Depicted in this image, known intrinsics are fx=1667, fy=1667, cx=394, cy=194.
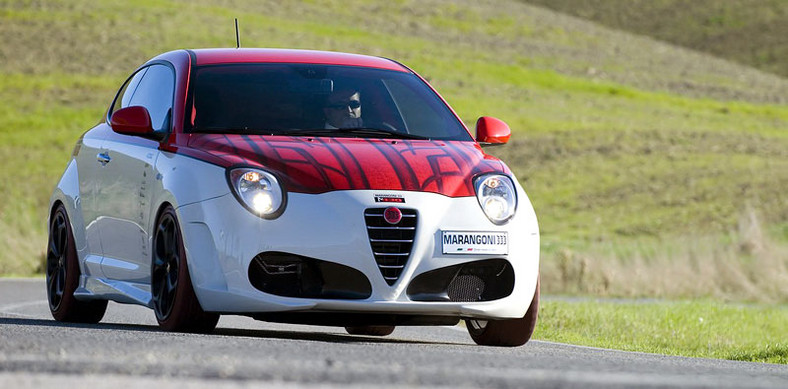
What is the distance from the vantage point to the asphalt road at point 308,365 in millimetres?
6152

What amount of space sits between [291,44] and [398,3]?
1854cm

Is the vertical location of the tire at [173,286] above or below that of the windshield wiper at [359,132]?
below

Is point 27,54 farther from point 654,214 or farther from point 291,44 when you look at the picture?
point 654,214

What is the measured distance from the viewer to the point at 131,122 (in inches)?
377

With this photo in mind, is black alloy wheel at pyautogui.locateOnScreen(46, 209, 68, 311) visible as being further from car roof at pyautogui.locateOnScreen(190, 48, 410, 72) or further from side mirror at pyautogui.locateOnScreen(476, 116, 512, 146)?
side mirror at pyautogui.locateOnScreen(476, 116, 512, 146)

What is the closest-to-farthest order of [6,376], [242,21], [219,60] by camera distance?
[6,376], [219,60], [242,21]

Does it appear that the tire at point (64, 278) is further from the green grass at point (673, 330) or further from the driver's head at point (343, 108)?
the green grass at point (673, 330)

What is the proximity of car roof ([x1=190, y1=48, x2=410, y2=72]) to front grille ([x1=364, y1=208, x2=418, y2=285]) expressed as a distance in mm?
1837

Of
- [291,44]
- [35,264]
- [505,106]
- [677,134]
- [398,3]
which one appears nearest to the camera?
[35,264]

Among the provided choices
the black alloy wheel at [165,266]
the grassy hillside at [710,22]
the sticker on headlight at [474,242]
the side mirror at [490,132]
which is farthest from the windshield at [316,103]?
the grassy hillside at [710,22]

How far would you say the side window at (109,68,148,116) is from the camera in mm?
11047

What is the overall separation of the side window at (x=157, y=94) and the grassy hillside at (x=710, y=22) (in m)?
78.1

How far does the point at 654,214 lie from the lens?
3519 centimetres

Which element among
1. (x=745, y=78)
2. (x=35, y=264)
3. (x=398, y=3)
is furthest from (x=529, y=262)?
(x=398, y=3)
